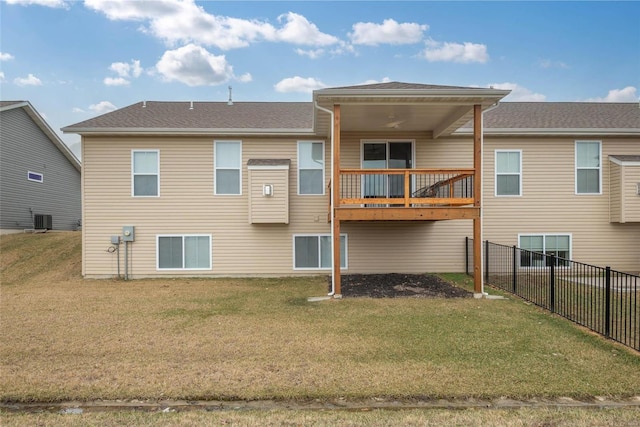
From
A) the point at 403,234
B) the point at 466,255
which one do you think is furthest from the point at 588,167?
the point at 403,234

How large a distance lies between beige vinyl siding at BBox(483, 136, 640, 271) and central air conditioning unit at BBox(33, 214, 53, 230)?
57.6ft

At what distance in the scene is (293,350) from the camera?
4.55m

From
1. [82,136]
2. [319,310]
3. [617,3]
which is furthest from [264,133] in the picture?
[617,3]

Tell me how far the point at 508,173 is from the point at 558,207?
1711mm

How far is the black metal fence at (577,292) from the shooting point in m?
5.11

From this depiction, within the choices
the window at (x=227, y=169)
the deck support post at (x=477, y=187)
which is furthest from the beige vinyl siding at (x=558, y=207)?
the window at (x=227, y=169)

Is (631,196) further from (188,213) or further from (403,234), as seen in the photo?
(188,213)

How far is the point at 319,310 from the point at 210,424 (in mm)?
3829

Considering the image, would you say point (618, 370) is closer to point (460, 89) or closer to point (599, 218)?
point (460, 89)

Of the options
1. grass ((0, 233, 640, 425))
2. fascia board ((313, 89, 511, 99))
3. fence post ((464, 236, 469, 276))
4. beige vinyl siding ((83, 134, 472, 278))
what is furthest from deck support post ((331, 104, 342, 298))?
fence post ((464, 236, 469, 276))

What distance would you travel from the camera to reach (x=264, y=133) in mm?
10375

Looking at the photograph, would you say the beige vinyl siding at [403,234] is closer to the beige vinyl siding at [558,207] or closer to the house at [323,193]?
the house at [323,193]

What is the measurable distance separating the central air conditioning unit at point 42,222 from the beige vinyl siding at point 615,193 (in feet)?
68.7

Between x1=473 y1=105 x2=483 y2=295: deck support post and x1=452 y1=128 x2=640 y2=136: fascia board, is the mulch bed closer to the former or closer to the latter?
x1=473 y1=105 x2=483 y2=295: deck support post
